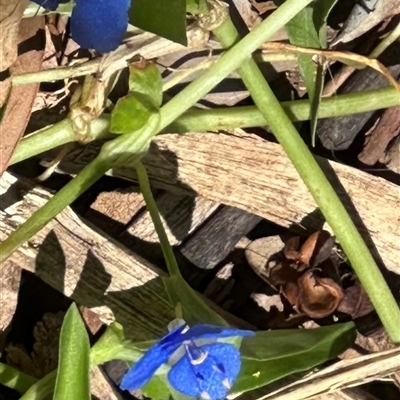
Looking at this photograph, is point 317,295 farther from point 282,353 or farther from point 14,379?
point 14,379

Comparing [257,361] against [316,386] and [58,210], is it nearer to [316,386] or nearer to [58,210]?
[316,386]

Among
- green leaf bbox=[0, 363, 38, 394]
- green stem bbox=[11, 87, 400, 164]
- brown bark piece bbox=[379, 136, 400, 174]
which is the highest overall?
green stem bbox=[11, 87, 400, 164]

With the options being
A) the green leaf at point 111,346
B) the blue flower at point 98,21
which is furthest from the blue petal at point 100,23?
the green leaf at point 111,346

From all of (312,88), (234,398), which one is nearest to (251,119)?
(312,88)

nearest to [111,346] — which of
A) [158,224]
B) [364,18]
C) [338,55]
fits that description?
[158,224]

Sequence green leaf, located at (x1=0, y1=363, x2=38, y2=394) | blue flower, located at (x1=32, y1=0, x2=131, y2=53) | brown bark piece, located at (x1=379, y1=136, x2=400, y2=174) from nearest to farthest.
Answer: blue flower, located at (x1=32, y1=0, x2=131, y2=53) → green leaf, located at (x1=0, y1=363, x2=38, y2=394) → brown bark piece, located at (x1=379, y1=136, x2=400, y2=174)

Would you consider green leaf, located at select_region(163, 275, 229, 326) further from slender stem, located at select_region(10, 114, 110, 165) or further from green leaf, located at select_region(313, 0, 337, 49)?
green leaf, located at select_region(313, 0, 337, 49)

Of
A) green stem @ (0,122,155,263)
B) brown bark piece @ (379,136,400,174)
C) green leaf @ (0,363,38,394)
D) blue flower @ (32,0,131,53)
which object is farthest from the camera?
brown bark piece @ (379,136,400,174)

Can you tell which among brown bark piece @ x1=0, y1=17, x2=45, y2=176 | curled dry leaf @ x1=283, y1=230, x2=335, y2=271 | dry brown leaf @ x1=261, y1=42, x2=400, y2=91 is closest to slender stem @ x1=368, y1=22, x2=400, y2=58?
dry brown leaf @ x1=261, y1=42, x2=400, y2=91

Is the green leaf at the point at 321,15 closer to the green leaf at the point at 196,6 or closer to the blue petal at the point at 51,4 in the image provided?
the green leaf at the point at 196,6
